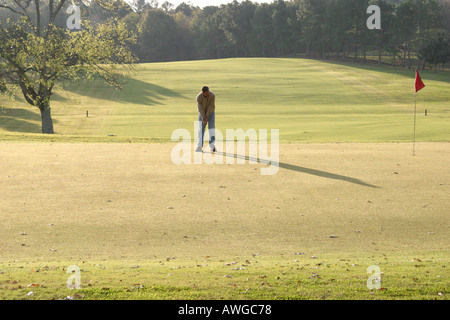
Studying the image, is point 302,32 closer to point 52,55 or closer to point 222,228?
point 52,55

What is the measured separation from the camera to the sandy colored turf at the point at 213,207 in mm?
9109

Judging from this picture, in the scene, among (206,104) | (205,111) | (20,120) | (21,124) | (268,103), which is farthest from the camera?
(268,103)

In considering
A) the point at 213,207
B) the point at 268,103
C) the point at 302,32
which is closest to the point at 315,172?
the point at 213,207

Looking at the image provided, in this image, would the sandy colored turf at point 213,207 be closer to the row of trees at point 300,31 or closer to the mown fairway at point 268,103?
the mown fairway at point 268,103

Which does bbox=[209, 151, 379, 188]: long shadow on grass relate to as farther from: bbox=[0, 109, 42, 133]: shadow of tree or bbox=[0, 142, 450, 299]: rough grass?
bbox=[0, 109, 42, 133]: shadow of tree

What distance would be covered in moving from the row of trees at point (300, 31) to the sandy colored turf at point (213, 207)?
88.5 meters

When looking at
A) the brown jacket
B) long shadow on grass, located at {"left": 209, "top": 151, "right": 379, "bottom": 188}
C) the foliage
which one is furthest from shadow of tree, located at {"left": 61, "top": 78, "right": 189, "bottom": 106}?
long shadow on grass, located at {"left": 209, "top": 151, "right": 379, "bottom": 188}

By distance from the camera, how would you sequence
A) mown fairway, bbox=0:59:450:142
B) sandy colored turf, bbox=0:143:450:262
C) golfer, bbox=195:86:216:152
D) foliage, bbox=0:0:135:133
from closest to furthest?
sandy colored turf, bbox=0:143:450:262 < golfer, bbox=195:86:216:152 < foliage, bbox=0:0:135:133 < mown fairway, bbox=0:59:450:142

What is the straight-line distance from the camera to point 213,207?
11.0 metres

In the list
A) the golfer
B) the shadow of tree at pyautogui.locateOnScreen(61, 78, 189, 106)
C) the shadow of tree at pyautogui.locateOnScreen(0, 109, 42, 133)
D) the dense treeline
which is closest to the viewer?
the golfer

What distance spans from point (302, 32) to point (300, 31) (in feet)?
14.8

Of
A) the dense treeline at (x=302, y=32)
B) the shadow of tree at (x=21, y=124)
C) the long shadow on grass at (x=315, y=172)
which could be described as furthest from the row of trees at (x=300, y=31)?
the long shadow on grass at (x=315, y=172)

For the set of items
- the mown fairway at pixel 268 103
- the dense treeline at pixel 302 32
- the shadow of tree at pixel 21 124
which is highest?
→ the dense treeline at pixel 302 32

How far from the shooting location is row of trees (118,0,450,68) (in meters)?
100
